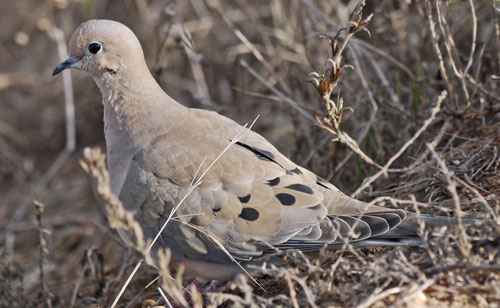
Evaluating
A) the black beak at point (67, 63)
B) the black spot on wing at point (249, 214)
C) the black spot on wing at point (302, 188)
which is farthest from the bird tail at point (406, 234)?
the black beak at point (67, 63)

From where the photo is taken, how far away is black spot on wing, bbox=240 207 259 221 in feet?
9.86

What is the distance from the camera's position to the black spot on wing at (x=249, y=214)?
301 cm

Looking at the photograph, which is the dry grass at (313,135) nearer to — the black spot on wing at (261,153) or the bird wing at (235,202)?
the bird wing at (235,202)

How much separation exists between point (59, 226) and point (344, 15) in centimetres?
303

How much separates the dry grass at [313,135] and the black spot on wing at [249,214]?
0.28m

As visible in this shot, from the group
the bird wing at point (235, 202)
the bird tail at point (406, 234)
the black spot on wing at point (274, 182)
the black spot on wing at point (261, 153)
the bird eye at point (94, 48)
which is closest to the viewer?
the bird tail at point (406, 234)

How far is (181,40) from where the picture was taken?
4.25 meters

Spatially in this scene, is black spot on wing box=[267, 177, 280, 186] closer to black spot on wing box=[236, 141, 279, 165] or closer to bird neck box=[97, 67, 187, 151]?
black spot on wing box=[236, 141, 279, 165]

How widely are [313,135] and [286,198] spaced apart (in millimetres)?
1361

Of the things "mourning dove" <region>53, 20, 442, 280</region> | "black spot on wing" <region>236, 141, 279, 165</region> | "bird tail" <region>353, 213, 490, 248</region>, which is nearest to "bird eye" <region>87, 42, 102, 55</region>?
"mourning dove" <region>53, 20, 442, 280</region>

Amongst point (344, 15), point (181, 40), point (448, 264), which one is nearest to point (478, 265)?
point (448, 264)

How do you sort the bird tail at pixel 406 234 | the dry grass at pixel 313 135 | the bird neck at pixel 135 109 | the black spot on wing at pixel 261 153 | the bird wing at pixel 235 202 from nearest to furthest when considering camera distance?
the dry grass at pixel 313 135, the bird tail at pixel 406 234, the bird wing at pixel 235 202, the black spot on wing at pixel 261 153, the bird neck at pixel 135 109

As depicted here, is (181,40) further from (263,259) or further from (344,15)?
(263,259)

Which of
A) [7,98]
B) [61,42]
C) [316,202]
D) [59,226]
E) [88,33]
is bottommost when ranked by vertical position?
[59,226]
